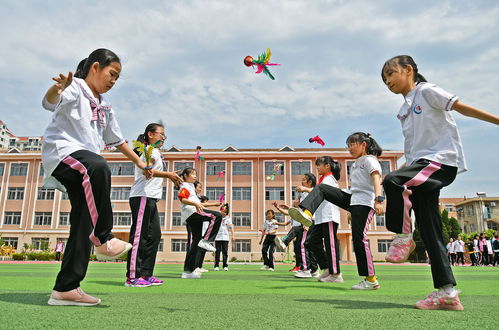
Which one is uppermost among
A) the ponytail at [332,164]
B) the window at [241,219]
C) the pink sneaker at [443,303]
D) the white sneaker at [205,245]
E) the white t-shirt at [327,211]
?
the window at [241,219]

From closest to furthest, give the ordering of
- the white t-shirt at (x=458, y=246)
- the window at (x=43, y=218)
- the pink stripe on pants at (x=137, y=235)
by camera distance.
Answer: the pink stripe on pants at (x=137, y=235)
the white t-shirt at (x=458, y=246)
the window at (x=43, y=218)

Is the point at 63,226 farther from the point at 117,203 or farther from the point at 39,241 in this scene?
the point at 117,203

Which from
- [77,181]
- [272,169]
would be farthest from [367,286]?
[272,169]

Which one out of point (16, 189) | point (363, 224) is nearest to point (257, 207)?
point (16, 189)

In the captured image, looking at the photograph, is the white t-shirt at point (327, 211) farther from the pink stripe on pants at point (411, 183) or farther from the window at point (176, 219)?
the window at point (176, 219)

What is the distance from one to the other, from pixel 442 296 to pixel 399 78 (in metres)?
1.83

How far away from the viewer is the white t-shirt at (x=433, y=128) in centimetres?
293

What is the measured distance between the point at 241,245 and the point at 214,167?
30.8 ft

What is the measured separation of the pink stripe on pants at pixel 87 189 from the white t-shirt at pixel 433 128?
259 cm

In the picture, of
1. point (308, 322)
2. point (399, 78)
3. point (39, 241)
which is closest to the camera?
point (308, 322)

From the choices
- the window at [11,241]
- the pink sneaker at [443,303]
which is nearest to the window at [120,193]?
the window at [11,241]

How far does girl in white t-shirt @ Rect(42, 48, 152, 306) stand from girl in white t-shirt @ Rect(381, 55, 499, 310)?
2075 millimetres

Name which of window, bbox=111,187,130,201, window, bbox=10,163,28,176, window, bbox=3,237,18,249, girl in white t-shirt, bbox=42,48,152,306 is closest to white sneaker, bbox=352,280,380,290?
girl in white t-shirt, bbox=42,48,152,306

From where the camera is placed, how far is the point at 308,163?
1619 inches
